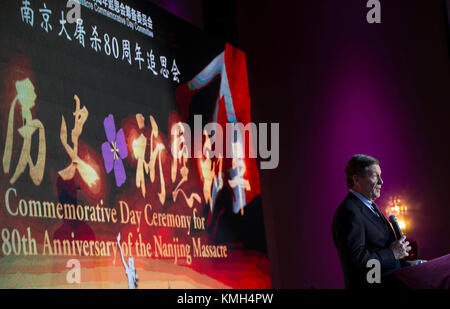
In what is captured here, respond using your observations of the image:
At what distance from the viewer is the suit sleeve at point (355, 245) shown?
2.71 m

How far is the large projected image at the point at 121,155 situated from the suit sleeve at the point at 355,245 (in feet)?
5.01

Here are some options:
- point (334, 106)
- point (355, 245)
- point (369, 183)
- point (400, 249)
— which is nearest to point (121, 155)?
point (369, 183)

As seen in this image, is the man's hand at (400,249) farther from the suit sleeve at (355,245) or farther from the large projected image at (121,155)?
the large projected image at (121,155)

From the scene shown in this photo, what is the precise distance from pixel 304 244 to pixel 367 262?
3536 mm

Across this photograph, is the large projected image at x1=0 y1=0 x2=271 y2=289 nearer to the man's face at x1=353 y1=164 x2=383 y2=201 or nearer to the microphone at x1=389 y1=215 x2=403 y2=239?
the man's face at x1=353 y1=164 x2=383 y2=201

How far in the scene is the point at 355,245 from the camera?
9.06ft

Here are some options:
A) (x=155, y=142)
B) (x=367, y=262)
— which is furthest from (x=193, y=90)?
(x=367, y=262)

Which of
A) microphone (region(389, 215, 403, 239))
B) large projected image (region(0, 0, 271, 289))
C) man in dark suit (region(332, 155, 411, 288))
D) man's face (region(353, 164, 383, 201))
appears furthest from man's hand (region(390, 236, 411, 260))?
large projected image (region(0, 0, 271, 289))

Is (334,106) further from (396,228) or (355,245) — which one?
(355,245)

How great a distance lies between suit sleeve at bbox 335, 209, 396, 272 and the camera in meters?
2.71

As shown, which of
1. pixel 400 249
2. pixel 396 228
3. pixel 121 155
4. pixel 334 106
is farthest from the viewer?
pixel 334 106

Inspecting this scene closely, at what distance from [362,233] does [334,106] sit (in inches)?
134

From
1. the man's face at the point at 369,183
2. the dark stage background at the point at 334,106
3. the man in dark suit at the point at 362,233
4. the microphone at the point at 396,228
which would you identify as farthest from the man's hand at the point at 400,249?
the dark stage background at the point at 334,106

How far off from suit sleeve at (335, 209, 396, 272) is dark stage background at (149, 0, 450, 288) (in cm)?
264
